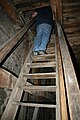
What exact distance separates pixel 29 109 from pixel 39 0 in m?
3.21

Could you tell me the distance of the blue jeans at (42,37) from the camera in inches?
159

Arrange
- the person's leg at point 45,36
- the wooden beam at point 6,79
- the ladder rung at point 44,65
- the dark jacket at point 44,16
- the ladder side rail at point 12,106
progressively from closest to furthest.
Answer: the ladder side rail at point 12,106 < the wooden beam at point 6,79 < the ladder rung at point 44,65 < the person's leg at point 45,36 < the dark jacket at point 44,16

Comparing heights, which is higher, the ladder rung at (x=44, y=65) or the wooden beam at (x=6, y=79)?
the ladder rung at (x=44, y=65)

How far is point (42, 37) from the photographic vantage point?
169 inches

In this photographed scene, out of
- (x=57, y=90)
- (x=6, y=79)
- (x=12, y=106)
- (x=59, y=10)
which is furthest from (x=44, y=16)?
(x=12, y=106)

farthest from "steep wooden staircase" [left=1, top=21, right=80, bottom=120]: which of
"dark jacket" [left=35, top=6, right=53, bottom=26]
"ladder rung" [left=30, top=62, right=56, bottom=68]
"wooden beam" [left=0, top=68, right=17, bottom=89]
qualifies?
"dark jacket" [left=35, top=6, right=53, bottom=26]

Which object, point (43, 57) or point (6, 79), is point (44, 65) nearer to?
point (43, 57)

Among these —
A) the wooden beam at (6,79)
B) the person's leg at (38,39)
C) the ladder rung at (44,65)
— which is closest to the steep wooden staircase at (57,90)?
the ladder rung at (44,65)

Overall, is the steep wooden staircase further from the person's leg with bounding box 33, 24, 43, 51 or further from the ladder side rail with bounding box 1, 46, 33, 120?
the person's leg with bounding box 33, 24, 43, 51

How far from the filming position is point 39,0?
409 centimetres

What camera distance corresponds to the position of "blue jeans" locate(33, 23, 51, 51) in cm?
405

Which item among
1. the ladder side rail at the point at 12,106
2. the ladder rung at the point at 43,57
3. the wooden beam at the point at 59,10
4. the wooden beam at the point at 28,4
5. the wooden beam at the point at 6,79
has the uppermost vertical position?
the wooden beam at the point at 28,4

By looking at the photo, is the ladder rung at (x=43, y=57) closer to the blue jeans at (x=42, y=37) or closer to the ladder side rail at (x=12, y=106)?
the blue jeans at (x=42, y=37)

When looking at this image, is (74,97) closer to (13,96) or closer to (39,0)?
(13,96)
